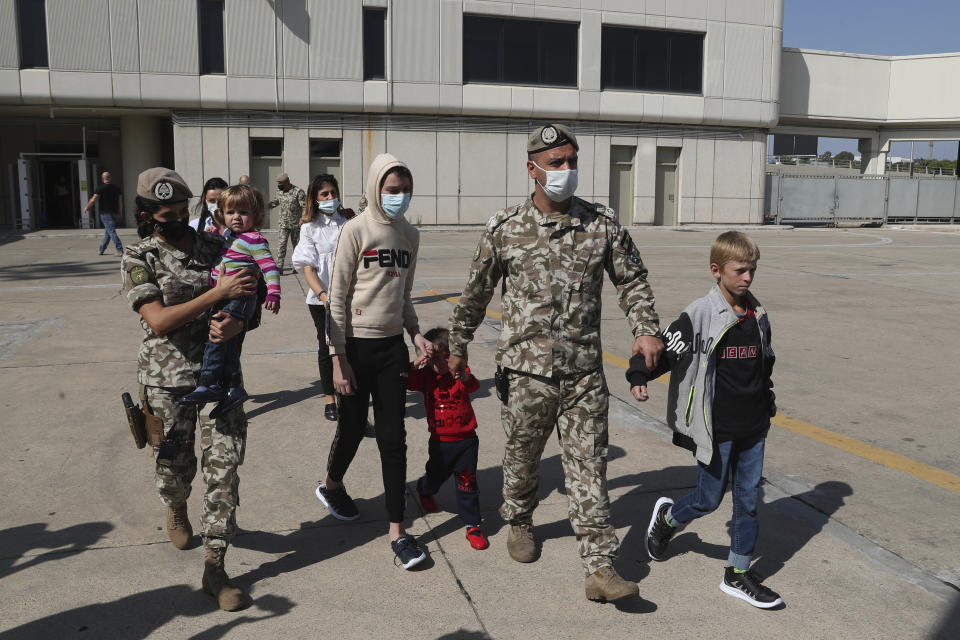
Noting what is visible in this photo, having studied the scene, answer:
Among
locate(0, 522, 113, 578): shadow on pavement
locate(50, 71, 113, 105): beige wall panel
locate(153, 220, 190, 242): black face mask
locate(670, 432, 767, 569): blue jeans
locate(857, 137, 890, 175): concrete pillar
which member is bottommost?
locate(0, 522, 113, 578): shadow on pavement

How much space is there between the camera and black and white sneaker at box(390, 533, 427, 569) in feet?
12.1

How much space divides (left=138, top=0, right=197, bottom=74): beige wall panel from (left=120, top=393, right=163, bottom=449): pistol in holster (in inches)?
891

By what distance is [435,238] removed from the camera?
930 inches

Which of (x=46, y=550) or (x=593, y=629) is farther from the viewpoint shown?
(x=46, y=550)

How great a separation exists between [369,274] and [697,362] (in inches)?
61.0

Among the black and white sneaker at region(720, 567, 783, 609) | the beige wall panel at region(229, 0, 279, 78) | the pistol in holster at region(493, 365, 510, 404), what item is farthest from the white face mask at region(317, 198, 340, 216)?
the beige wall panel at region(229, 0, 279, 78)

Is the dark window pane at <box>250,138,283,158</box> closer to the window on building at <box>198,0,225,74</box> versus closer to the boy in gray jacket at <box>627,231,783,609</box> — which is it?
the window on building at <box>198,0,225,74</box>

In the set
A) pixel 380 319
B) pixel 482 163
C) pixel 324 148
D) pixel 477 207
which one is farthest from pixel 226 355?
pixel 482 163

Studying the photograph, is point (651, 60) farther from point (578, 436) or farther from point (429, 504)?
point (578, 436)

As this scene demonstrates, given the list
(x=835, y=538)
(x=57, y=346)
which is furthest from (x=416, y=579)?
(x=57, y=346)

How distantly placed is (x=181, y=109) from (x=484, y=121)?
30.9ft

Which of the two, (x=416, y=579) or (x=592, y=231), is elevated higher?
(x=592, y=231)

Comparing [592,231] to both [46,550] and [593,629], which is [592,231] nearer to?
[593,629]

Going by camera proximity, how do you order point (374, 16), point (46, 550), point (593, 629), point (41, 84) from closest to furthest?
point (593, 629) < point (46, 550) < point (41, 84) < point (374, 16)
